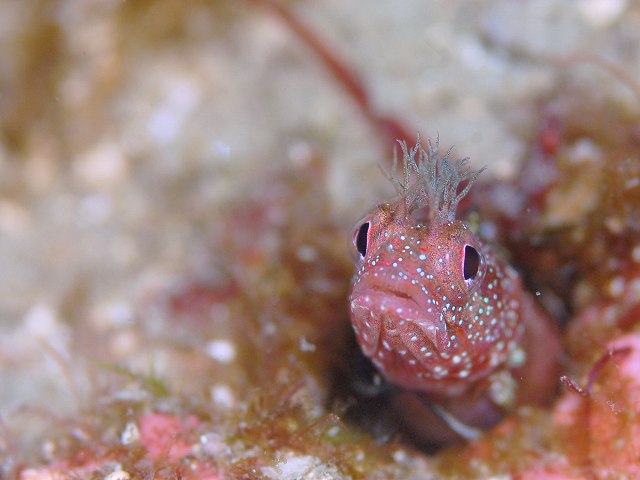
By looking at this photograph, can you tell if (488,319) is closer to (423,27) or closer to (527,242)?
(527,242)

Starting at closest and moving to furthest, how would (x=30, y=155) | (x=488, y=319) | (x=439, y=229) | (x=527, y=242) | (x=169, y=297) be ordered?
(x=439, y=229), (x=488, y=319), (x=527, y=242), (x=169, y=297), (x=30, y=155)

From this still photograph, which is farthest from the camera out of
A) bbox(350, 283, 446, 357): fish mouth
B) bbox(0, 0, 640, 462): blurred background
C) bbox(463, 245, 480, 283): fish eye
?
bbox(0, 0, 640, 462): blurred background

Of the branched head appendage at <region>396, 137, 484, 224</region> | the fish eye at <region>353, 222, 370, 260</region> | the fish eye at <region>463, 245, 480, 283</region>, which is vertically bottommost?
the fish eye at <region>463, 245, 480, 283</region>

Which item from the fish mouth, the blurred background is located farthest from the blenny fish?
the blurred background

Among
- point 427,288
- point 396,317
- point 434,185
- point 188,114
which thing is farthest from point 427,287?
point 188,114

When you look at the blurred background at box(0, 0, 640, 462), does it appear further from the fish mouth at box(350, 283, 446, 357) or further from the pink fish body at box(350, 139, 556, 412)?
the fish mouth at box(350, 283, 446, 357)

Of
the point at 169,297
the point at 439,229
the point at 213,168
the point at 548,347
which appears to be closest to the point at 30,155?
the point at 213,168

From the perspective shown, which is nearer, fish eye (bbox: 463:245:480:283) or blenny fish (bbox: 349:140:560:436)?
blenny fish (bbox: 349:140:560:436)

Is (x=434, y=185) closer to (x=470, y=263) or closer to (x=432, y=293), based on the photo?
(x=470, y=263)
